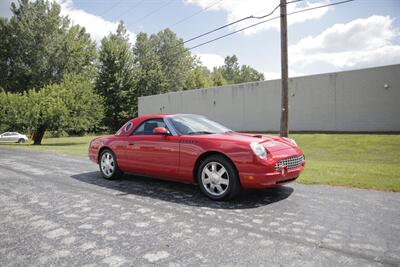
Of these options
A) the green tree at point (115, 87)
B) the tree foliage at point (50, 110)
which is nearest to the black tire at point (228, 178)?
the tree foliage at point (50, 110)

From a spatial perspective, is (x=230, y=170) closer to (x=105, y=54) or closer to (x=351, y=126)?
(x=351, y=126)

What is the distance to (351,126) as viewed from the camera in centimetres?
2109

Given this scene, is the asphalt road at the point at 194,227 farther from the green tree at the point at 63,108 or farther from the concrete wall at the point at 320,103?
the green tree at the point at 63,108

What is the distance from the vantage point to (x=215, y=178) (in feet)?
16.5

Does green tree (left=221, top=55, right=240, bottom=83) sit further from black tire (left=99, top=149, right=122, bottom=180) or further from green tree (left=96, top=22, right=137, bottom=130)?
black tire (left=99, top=149, right=122, bottom=180)

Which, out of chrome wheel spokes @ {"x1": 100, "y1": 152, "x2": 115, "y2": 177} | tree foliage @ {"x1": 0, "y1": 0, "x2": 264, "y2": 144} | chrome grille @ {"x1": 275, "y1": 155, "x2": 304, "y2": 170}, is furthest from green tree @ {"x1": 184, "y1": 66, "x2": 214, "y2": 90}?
chrome grille @ {"x1": 275, "y1": 155, "x2": 304, "y2": 170}

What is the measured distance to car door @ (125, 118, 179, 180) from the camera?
557cm

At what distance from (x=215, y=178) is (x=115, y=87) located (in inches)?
1705

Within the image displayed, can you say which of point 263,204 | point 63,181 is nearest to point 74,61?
point 63,181

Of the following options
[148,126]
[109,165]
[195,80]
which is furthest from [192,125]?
[195,80]

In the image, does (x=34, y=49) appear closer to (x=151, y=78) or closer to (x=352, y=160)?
(x=151, y=78)

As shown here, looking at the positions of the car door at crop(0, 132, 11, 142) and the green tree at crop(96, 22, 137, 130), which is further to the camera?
the green tree at crop(96, 22, 137, 130)

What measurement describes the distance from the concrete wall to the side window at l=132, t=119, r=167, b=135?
60.4 feet

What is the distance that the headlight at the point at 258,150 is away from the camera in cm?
469
